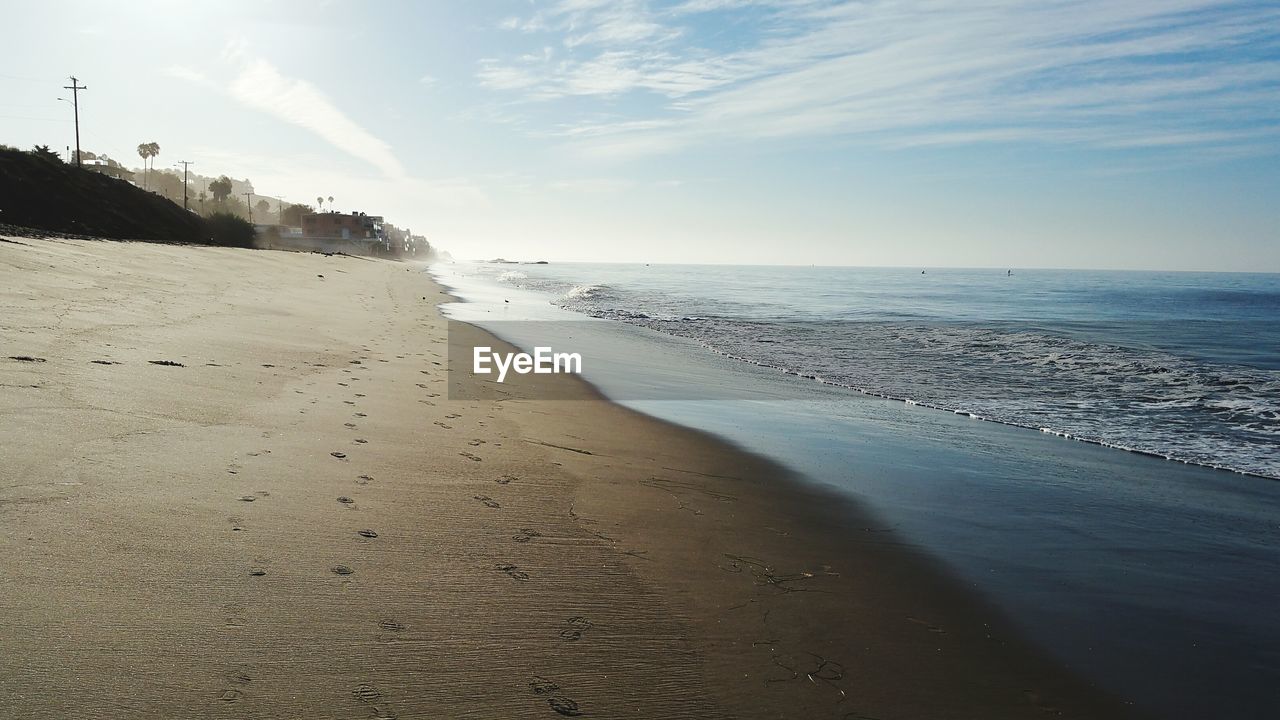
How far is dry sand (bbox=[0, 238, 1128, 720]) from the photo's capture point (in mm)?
2684

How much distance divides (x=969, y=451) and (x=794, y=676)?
5.90m

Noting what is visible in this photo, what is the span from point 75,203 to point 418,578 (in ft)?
145

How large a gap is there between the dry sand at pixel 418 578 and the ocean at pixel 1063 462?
57 cm

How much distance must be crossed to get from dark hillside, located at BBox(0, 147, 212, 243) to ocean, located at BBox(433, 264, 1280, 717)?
29.2 metres

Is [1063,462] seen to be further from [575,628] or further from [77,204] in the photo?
[77,204]

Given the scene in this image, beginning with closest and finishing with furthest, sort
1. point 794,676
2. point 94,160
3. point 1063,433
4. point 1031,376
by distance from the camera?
point 794,676 < point 1063,433 < point 1031,376 < point 94,160

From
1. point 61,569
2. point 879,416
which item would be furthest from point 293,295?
point 61,569

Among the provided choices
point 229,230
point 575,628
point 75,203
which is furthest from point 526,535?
point 229,230

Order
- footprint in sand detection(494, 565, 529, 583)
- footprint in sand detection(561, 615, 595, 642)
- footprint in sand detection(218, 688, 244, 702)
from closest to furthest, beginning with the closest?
footprint in sand detection(218, 688, 244, 702) < footprint in sand detection(561, 615, 595, 642) < footprint in sand detection(494, 565, 529, 583)

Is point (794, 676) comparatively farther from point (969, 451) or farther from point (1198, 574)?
point (969, 451)

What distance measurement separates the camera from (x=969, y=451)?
26.6 feet

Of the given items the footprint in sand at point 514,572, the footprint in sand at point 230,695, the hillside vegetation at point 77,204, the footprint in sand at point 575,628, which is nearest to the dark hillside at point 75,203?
the hillside vegetation at point 77,204

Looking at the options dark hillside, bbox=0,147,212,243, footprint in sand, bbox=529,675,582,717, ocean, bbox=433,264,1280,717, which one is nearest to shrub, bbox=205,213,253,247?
dark hillside, bbox=0,147,212,243

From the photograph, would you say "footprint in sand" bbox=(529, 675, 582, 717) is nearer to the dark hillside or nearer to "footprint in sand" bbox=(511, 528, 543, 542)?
"footprint in sand" bbox=(511, 528, 543, 542)
